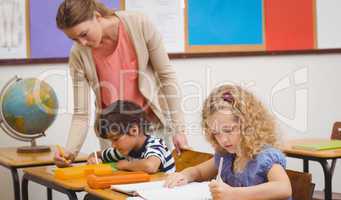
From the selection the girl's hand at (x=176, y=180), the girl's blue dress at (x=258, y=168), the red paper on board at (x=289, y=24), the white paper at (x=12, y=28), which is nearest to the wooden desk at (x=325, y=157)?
the girl's hand at (x=176, y=180)

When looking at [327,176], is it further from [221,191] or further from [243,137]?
[221,191]

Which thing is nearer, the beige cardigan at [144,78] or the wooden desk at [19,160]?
the beige cardigan at [144,78]

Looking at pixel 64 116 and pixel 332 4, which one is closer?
pixel 64 116

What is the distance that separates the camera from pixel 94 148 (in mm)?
4023

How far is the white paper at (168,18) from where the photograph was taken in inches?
157

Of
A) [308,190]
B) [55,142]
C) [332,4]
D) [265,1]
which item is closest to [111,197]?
[308,190]

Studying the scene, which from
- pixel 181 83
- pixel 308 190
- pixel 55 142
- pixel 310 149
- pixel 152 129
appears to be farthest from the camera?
pixel 181 83

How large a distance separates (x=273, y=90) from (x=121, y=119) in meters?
2.20

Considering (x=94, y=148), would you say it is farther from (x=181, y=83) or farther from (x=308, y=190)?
(x=308, y=190)

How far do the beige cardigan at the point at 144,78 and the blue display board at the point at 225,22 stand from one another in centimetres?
143

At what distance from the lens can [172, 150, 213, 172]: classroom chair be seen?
7.62 feet

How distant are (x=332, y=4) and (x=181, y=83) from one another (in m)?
1.28

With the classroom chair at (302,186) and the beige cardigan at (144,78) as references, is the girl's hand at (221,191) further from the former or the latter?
the beige cardigan at (144,78)

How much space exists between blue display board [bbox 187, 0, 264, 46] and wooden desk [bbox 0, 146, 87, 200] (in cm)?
140
